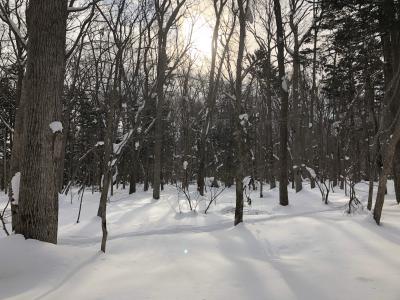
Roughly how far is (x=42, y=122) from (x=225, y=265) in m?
2.99

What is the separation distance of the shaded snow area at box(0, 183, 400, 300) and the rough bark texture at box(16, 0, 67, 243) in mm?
380

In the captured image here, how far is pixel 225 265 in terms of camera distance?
4.97m

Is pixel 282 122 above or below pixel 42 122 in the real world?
above

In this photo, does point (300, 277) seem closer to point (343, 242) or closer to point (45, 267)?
point (343, 242)

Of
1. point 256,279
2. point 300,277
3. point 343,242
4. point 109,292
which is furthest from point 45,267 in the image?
point 343,242

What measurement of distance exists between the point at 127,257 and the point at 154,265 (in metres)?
0.73

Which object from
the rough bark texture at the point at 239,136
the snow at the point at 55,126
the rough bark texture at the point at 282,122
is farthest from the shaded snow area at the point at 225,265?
the rough bark texture at the point at 282,122

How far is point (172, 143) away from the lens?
33875 millimetres

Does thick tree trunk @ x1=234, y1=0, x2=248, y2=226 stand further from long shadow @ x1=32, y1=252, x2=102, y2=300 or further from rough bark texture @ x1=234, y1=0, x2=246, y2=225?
long shadow @ x1=32, y1=252, x2=102, y2=300

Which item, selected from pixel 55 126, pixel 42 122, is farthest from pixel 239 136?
pixel 42 122

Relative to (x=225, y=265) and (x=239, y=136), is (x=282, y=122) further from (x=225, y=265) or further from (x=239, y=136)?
(x=225, y=265)

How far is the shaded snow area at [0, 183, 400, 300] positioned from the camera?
381 cm

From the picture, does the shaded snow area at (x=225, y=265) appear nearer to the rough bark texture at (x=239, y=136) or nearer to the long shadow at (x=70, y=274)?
the long shadow at (x=70, y=274)

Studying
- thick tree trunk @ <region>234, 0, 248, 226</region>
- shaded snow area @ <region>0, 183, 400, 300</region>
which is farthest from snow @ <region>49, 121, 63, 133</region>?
thick tree trunk @ <region>234, 0, 248, 226</region>
